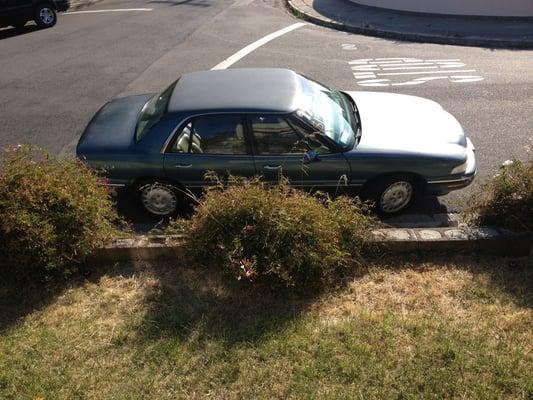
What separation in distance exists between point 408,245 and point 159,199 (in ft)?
9.32

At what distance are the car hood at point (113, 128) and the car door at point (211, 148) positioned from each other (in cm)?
58

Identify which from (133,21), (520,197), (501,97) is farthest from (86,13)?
(520,197)

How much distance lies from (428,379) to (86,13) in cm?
1859

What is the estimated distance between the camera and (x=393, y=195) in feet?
18.8

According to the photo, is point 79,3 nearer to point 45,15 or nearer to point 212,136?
point 45,15

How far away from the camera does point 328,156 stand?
542 centimetres

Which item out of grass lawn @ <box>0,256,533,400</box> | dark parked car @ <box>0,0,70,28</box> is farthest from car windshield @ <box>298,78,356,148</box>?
dark parked car @ <box>0,0,70,28</box>

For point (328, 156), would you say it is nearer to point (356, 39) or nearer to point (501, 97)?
point (501, 97)

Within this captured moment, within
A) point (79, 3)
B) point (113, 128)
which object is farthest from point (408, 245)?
point (79, 3)

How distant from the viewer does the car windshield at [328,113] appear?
5.45 m

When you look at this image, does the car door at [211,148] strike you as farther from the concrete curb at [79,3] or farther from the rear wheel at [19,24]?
the concrete curb at [79,3]

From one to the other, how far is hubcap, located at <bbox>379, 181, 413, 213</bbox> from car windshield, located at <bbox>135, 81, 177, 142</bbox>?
2.66 meters

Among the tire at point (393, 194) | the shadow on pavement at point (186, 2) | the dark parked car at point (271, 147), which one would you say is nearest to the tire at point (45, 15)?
the shadow on pavement at point (186, 2)

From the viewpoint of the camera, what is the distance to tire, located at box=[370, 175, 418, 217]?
5.59 m
